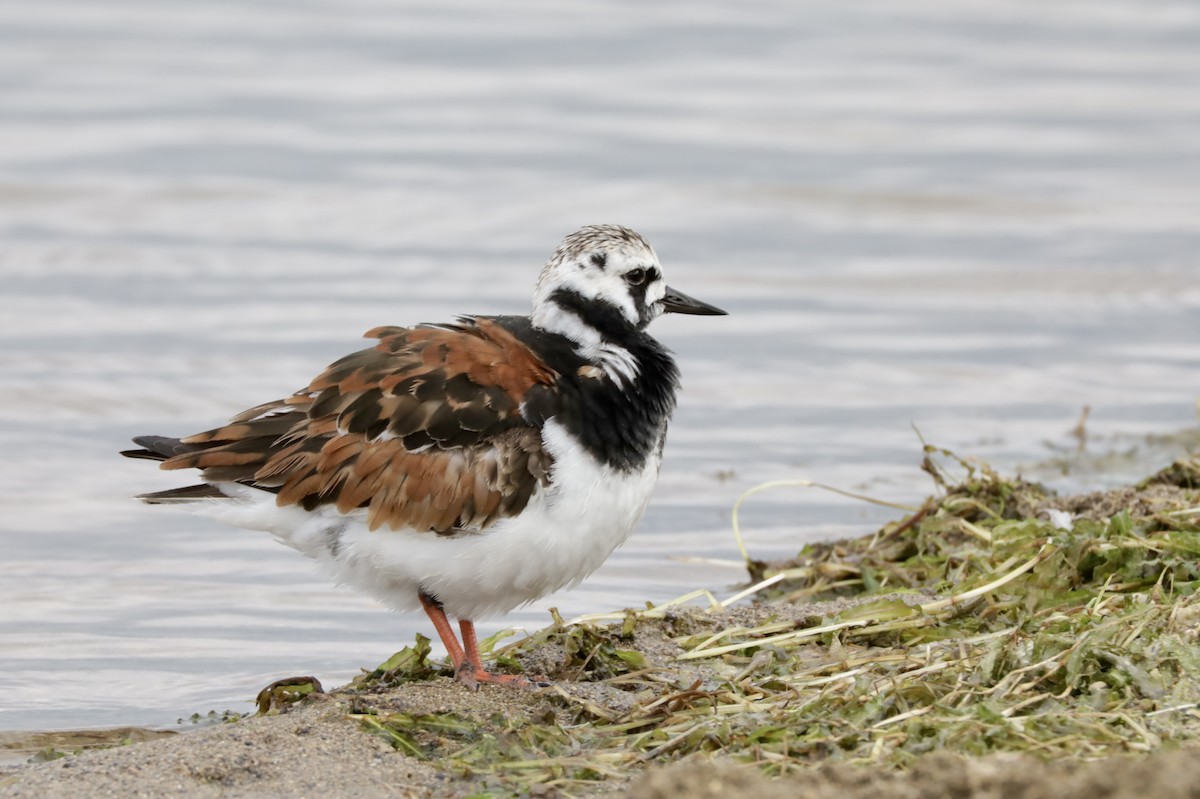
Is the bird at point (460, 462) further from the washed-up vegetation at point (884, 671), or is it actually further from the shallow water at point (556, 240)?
the shallow water at point (556, 240)

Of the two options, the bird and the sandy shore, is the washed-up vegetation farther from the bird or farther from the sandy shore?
the bird

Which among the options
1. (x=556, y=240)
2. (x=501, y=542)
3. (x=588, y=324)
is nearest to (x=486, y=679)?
(x=501, y=542)

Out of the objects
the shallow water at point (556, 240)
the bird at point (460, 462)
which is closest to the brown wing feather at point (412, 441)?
the bird at point (460, 462)

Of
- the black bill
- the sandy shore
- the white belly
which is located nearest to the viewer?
the sandy shore

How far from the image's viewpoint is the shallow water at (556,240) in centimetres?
741

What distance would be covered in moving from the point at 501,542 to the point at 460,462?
0.25 m

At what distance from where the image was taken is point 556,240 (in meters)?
11.8

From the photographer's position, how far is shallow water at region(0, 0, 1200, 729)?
7.41 meters

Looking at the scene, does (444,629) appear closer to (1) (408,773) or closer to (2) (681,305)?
(1) (408,773)

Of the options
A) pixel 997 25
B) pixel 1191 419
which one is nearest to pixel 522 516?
pixel 1191 419

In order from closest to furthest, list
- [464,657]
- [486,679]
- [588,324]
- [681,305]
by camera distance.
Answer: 1. [486,679]
2. [464,657]
3. [588,324]
4. [681,305]

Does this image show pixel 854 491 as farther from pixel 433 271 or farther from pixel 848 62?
pixel 848 62

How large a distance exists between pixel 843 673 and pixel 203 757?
1669 mm

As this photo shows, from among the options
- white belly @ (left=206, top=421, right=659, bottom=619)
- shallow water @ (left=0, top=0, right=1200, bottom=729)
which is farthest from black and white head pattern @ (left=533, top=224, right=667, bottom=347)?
shallow water @ (left=0, top=0, right=1200, bottom=729)
